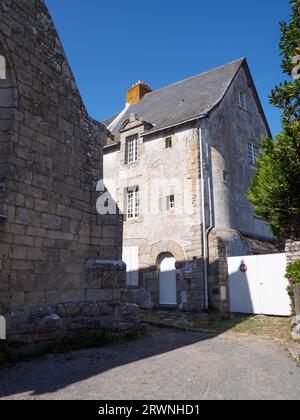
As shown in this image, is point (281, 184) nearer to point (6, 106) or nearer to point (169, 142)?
point (6, 106)

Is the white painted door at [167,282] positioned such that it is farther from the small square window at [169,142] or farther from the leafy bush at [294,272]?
the leafy bush at [294,272]

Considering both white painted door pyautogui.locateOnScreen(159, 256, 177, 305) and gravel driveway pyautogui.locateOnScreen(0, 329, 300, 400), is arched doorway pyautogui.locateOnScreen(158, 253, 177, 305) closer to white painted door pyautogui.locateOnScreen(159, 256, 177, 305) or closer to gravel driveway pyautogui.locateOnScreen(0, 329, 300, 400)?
white painted door pyautogui.locateOnScreen(159, 256, 177, 305)

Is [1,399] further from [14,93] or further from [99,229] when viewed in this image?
[14,93]

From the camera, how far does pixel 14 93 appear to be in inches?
209

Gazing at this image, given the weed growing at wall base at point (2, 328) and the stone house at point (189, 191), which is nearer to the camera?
the weed growing at wall base at point (2, 328)

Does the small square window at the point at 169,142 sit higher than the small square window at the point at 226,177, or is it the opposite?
the small square window at the point at 169,142

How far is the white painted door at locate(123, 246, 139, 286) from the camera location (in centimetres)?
1273

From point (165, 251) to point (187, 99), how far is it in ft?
21.0

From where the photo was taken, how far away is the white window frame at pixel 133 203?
13289 millimetres

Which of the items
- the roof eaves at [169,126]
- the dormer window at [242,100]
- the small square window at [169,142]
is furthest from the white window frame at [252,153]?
the small square window at [169,142]

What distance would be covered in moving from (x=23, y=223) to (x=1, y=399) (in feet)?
8.00

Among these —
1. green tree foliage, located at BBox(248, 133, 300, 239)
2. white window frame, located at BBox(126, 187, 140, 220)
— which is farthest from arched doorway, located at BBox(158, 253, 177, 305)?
green tree foliage, located at BBox(248, 133, 300, 239)

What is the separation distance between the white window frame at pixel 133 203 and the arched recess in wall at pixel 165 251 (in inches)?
63.1
